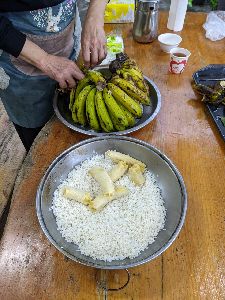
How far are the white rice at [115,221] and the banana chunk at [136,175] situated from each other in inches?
0.6

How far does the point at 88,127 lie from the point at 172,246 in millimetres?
625

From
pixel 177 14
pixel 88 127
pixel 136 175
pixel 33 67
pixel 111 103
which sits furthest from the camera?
pixel 177 14

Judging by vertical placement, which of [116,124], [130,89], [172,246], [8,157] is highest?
[130,89]

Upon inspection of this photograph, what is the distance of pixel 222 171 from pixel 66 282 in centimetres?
73

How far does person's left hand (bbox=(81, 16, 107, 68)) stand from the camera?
4.75ft

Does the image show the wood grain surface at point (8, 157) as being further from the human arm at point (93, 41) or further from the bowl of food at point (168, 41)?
the bowl of food at point (168, 41)

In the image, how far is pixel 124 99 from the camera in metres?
1.26

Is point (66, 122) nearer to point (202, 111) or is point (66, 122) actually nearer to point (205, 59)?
point (202, 111)

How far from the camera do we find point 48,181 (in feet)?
3.57

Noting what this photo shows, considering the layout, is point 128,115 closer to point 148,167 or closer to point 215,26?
point 148,167

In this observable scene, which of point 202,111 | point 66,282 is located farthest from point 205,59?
point 66,282

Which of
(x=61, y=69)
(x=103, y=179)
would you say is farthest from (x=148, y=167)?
(x=61, y=69)

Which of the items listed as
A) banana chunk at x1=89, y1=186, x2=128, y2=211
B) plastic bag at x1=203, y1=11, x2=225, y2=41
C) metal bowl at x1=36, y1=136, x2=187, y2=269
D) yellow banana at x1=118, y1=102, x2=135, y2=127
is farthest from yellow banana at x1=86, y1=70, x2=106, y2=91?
plastic bag at x1=203, y1=11, x2=225, y2=41

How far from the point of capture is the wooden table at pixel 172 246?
0.91 m
